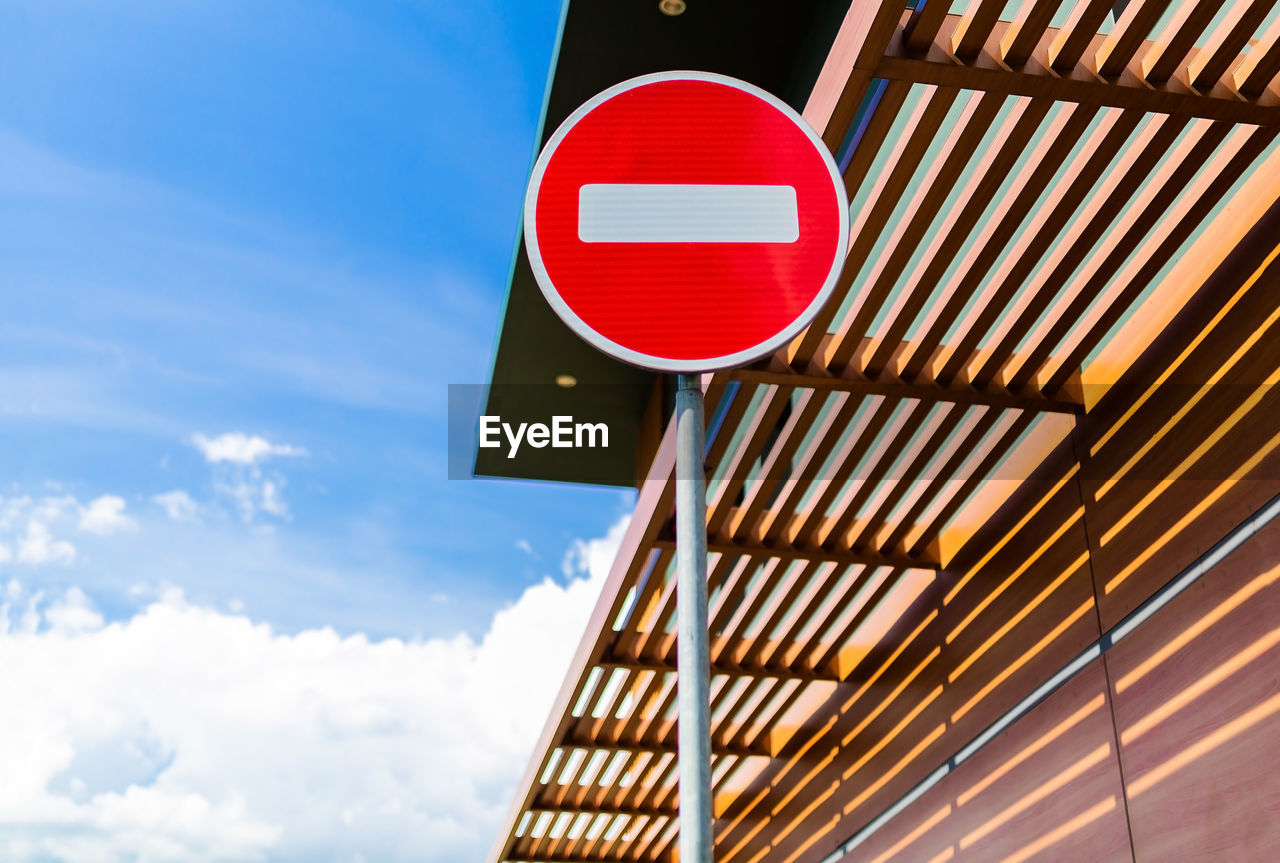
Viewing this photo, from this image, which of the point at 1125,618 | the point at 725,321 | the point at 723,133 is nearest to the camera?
the point at 725,321

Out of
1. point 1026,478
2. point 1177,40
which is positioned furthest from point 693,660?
point 1026,478

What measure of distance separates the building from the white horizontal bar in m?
1.23

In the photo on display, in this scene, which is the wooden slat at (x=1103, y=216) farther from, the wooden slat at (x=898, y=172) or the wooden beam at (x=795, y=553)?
the wooden beam at (x=795, y=553)

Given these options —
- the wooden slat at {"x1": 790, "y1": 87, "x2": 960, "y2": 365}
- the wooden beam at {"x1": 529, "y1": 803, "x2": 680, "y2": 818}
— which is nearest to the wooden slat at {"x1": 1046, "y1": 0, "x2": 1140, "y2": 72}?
the wooden slat at {"x1": 790, "y1": 87, "x2": 960, "y2": 365}

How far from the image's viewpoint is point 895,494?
508cm

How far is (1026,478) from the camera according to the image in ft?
16.4

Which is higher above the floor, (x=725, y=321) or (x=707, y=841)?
(x=725, y=321)

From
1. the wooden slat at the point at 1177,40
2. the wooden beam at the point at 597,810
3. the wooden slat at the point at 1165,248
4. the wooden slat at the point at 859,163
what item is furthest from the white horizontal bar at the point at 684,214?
the wooden beam at the point at 597,810

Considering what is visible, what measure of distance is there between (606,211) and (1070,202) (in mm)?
2123

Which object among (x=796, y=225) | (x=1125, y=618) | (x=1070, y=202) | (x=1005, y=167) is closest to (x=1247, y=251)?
(x=1070, y=202)

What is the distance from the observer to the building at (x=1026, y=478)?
10.9 feet

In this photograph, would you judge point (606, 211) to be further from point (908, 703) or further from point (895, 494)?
point (908, 703)

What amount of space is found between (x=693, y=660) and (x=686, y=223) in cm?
74

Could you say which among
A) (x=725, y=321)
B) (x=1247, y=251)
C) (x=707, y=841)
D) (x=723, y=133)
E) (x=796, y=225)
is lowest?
(x=707, y=841)
